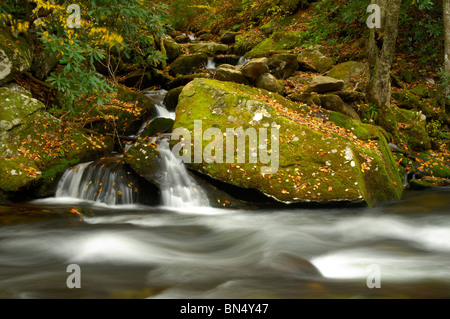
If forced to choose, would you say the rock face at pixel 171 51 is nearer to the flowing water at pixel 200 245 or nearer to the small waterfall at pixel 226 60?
the small waterfall at pixel 226 60

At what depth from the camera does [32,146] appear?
6.86 meters

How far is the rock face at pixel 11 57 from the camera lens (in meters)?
6.96

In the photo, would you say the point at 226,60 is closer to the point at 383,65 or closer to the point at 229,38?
the point at 229,38

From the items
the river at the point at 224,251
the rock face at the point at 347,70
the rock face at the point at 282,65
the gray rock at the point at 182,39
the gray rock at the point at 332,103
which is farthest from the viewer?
the gray rock at the point at 182,39

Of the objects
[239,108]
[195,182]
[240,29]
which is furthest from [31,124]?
[240,29]

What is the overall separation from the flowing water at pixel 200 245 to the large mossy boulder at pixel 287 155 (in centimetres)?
40

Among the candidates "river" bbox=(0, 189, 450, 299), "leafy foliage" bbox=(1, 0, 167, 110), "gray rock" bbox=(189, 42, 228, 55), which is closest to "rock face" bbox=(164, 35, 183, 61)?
"gray rock" bbox=(189, 42, 228, 55)

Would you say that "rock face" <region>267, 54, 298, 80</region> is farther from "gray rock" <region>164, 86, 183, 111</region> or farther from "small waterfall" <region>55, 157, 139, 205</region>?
"small waterfall" <region>55, 157, 139, 205</region>

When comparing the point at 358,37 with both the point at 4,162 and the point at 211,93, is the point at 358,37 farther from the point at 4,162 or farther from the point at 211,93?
the point at 4,162

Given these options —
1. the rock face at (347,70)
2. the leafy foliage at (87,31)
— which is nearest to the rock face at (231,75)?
the leafy foliage at (87,31)

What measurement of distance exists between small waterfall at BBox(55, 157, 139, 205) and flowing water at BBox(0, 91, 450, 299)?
0.02 m

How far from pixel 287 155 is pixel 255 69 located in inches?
154

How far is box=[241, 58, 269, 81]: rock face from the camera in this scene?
30.4ft

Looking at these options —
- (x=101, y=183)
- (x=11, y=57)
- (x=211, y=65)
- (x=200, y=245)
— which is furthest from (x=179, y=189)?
(x=211, y=65)
